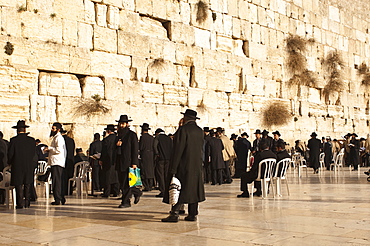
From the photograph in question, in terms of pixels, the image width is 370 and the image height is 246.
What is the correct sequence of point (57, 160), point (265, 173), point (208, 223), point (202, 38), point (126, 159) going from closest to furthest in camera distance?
point (208, 223) → point (126, 159) → point (57, 160) → point (265, 173) → point (202, 38)

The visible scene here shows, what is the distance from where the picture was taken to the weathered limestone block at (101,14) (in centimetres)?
1262

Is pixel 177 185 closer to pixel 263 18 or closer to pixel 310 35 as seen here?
pixel 263 18

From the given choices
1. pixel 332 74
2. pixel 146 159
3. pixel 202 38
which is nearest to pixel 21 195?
pixel 146 159

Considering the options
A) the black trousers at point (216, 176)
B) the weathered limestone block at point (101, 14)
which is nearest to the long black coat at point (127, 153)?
the black trousers at point (216, 176)

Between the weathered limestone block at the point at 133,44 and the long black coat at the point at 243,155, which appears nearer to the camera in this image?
the long black coat at the point at 243,155

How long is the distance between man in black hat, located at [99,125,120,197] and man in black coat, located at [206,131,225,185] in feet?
9.83

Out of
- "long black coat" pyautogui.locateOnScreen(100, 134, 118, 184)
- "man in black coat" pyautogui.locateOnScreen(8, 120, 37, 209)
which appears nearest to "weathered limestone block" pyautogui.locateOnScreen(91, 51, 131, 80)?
"long black coat" pyautogui.locateOnScreen(100, 134, 118, 184)

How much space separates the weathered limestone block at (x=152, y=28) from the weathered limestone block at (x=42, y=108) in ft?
11.5

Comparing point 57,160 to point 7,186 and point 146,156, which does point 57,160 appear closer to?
point 7,186

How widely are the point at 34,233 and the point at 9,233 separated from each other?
286 millimetres

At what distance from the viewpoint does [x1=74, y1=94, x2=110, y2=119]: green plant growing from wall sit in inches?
471

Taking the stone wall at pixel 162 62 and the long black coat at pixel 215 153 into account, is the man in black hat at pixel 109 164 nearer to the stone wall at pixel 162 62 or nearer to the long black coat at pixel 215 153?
the stone wall at pixel 162 62

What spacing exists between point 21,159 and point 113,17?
6.09 meters

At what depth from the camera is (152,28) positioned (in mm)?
14047
